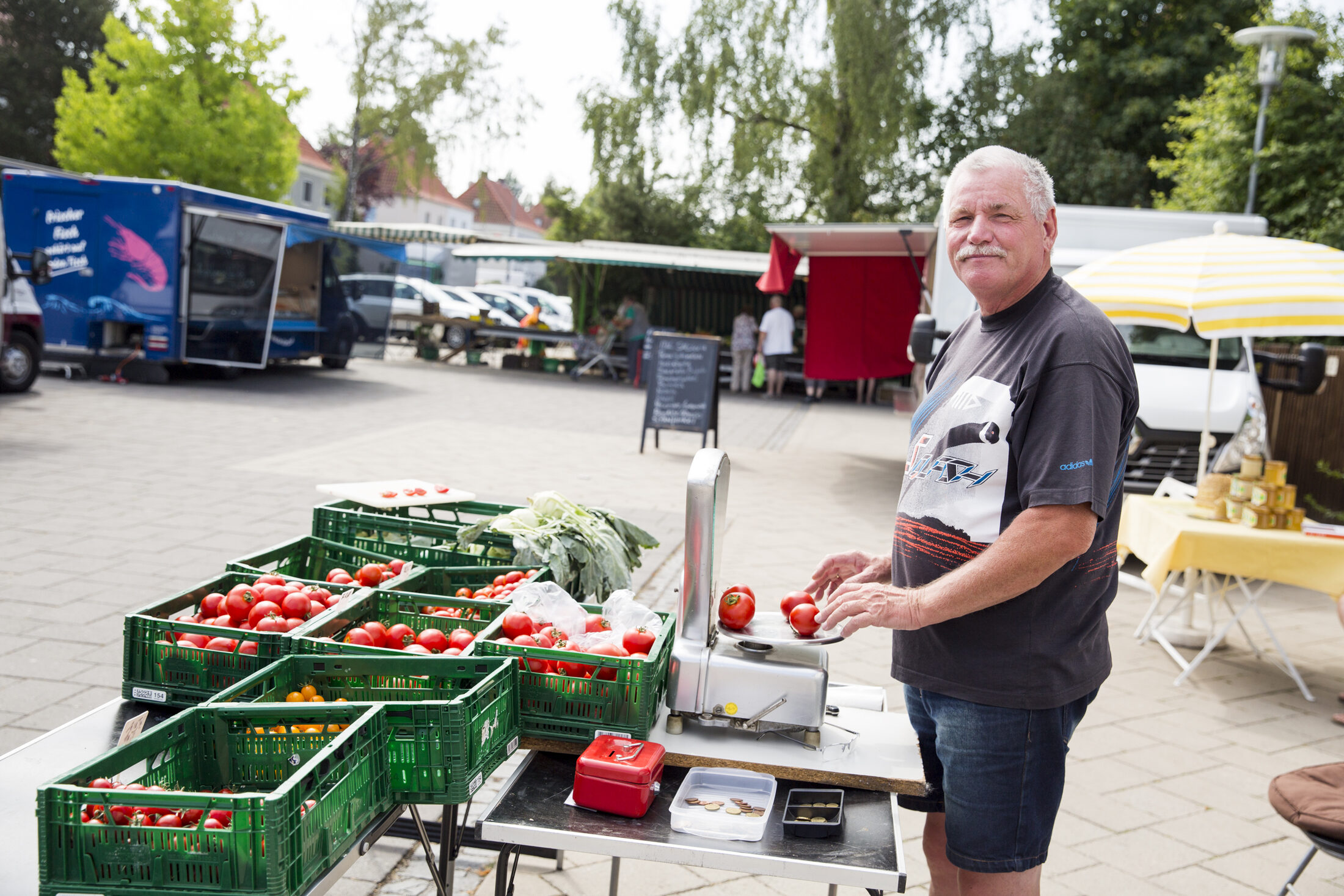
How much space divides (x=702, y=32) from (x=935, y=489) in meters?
23.0

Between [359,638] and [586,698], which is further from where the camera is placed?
[359,638]

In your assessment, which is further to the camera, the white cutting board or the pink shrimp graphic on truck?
the pink shrimp graphic on truck

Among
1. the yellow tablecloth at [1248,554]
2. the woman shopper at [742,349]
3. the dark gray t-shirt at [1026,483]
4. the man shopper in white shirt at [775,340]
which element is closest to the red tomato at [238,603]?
the dark gray t-shirt at [1026,483]

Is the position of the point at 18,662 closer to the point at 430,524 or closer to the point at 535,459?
the point at 430,524

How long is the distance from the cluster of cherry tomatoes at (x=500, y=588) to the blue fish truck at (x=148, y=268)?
12925 mm

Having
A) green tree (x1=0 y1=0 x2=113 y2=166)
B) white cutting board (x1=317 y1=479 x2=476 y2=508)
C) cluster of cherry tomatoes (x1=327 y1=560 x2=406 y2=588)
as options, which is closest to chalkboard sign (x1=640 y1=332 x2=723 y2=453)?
white cutting board (x1=317 y1=479 x2=476 y2=508)

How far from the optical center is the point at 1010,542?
81.4 inches

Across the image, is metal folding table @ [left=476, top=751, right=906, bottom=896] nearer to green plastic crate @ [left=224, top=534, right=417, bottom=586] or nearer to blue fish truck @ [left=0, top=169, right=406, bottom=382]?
green plastic crate @ [left=224, top=534, right=417, bottom=586]

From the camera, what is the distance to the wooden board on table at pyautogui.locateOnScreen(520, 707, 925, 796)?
2.35m

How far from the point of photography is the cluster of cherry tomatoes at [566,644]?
247 centimetres

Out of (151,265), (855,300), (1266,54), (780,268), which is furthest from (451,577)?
(151,265)

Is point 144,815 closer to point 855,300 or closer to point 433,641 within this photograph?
point 433,641

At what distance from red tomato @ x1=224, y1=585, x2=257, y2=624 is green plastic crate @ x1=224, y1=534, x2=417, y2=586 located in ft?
1.86

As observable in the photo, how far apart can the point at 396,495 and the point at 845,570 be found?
2289 millimetres
